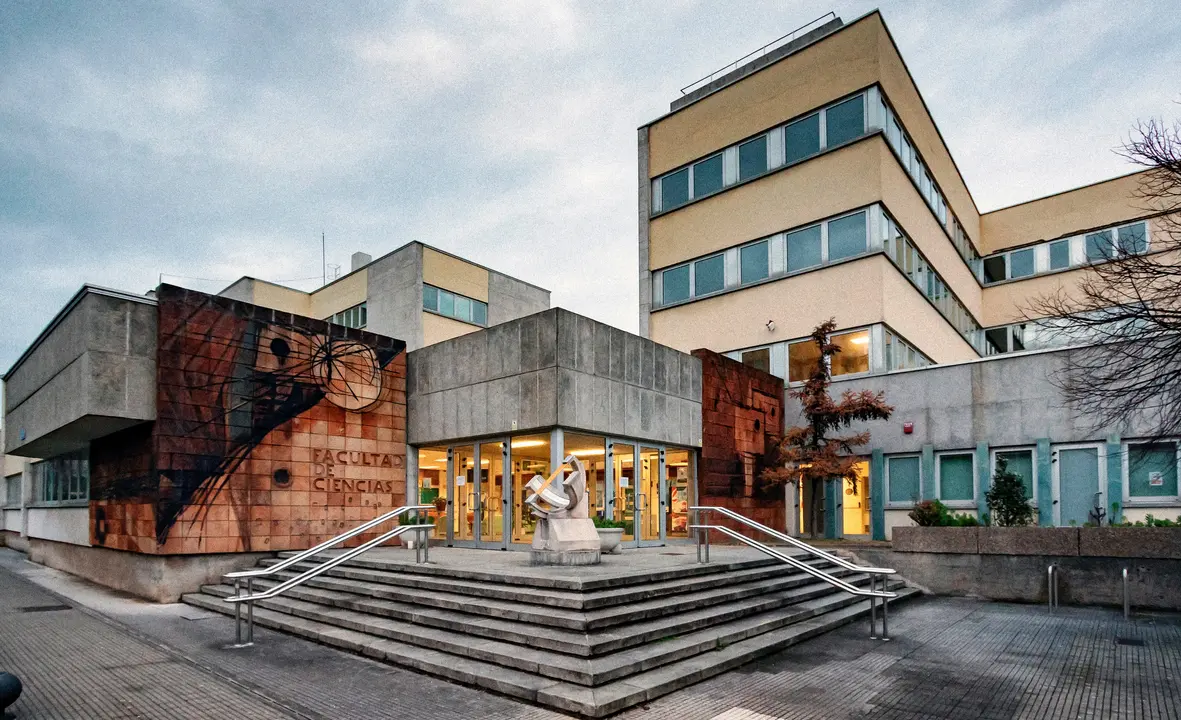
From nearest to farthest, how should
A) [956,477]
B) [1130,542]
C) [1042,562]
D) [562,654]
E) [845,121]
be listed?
[562,654]
[1130,542]
[1042,562]
[956,477]
[845,121]

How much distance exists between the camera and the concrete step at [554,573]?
918cm

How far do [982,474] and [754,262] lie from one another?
8.75 metres

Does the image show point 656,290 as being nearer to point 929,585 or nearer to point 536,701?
point 929,585

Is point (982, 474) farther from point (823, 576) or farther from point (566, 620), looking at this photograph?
point (566, 620)

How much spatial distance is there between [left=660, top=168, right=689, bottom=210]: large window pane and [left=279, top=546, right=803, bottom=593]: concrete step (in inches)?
579

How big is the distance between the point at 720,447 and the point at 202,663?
13.2 m

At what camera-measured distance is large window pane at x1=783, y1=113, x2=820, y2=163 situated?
21.7 metres

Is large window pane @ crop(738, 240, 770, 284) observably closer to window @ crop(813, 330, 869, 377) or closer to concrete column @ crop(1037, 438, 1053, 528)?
window @ crop(813, 330, 869, 377)

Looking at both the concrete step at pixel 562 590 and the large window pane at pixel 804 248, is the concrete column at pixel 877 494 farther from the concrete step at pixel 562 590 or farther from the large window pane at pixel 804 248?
the concrete step at pixel 562 590

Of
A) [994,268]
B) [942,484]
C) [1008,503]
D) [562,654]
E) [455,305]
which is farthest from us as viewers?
[455,305]

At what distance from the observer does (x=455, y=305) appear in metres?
31.1

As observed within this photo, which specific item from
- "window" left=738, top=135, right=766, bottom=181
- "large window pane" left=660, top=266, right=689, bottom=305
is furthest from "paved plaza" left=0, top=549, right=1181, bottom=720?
"window" left=738, top=135, right=766, bottom=181

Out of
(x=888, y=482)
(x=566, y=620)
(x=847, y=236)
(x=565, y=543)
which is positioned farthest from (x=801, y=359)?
(x=566, y=620)

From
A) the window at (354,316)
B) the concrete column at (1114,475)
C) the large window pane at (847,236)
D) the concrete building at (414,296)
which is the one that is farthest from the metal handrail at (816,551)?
the window at (354,316)
